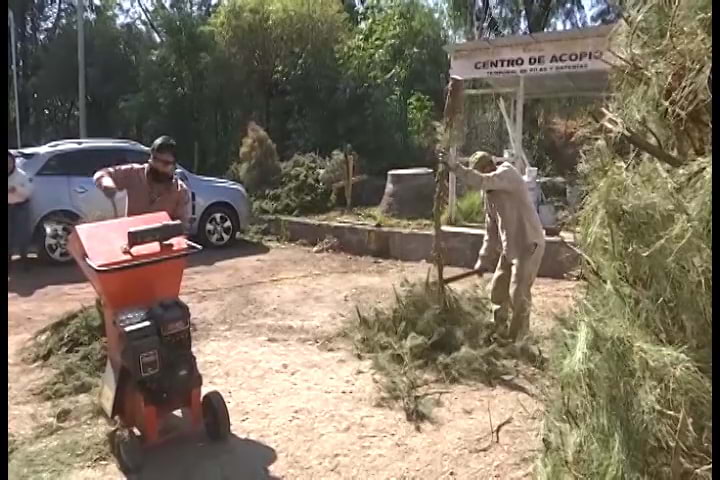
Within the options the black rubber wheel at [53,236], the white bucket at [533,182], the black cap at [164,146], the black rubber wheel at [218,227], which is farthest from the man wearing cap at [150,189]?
the black rubber wheel at [218,227]

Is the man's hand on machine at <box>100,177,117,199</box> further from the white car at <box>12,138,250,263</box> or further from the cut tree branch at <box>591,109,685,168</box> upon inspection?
the white car at <box>12,138,250,263</box>

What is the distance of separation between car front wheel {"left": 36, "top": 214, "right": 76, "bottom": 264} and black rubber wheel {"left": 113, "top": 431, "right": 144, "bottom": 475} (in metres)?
6.40

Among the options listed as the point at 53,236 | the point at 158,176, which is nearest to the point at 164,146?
the point at 158,176

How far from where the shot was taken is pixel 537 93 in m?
13.1

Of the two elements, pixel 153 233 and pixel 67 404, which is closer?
pixel 153 233

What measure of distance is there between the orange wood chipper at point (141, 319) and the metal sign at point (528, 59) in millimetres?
6410

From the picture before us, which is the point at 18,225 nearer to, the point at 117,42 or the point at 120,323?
the point at 120,323

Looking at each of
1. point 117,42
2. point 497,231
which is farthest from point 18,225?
point 117,42

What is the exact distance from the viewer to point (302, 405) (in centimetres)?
507

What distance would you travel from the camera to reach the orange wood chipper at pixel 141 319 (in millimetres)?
3881

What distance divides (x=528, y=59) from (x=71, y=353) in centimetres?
675

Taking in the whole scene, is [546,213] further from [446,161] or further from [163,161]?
[163,161]

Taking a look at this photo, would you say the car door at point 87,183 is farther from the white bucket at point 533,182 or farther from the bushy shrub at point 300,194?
the white bucket at point 533,182

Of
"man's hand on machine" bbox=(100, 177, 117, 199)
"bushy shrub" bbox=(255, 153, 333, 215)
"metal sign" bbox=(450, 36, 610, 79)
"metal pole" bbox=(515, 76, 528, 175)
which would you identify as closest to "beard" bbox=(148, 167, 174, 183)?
"man's hand on machine" bbox=(100, 177, 117, 199)
